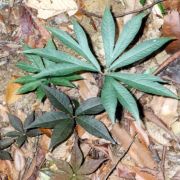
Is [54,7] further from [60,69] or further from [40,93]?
[60,69]

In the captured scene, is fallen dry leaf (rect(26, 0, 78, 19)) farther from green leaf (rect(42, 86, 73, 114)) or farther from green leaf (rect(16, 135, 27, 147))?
green leaf (rect(16, 135, 27, 147))

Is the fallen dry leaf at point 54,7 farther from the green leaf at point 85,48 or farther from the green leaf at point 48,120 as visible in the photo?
the green leaf at point 48,120

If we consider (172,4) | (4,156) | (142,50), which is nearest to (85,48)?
(142,50)

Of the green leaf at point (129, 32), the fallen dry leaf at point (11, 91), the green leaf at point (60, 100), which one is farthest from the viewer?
the fallen dry leaf at point (11, 91)

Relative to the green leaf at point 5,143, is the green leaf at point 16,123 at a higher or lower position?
higher

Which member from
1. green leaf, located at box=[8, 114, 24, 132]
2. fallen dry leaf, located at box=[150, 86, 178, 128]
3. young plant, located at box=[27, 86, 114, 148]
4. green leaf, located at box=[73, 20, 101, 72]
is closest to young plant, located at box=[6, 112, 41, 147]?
green leaf, located at box=[8, 114, 24, 132]

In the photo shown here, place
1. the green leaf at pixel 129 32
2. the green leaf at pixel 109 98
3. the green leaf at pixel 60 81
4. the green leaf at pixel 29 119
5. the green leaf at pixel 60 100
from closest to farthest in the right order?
the green leaf at pixel 109 98, the green leaf at pixel 129 32, the green leaf at pixel 60 100, the green leaf at pixel 60 81, the green leaf at pixel 29 119

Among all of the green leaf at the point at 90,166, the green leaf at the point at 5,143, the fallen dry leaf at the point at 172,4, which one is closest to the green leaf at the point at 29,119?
the green leaf at the point at 5,143
